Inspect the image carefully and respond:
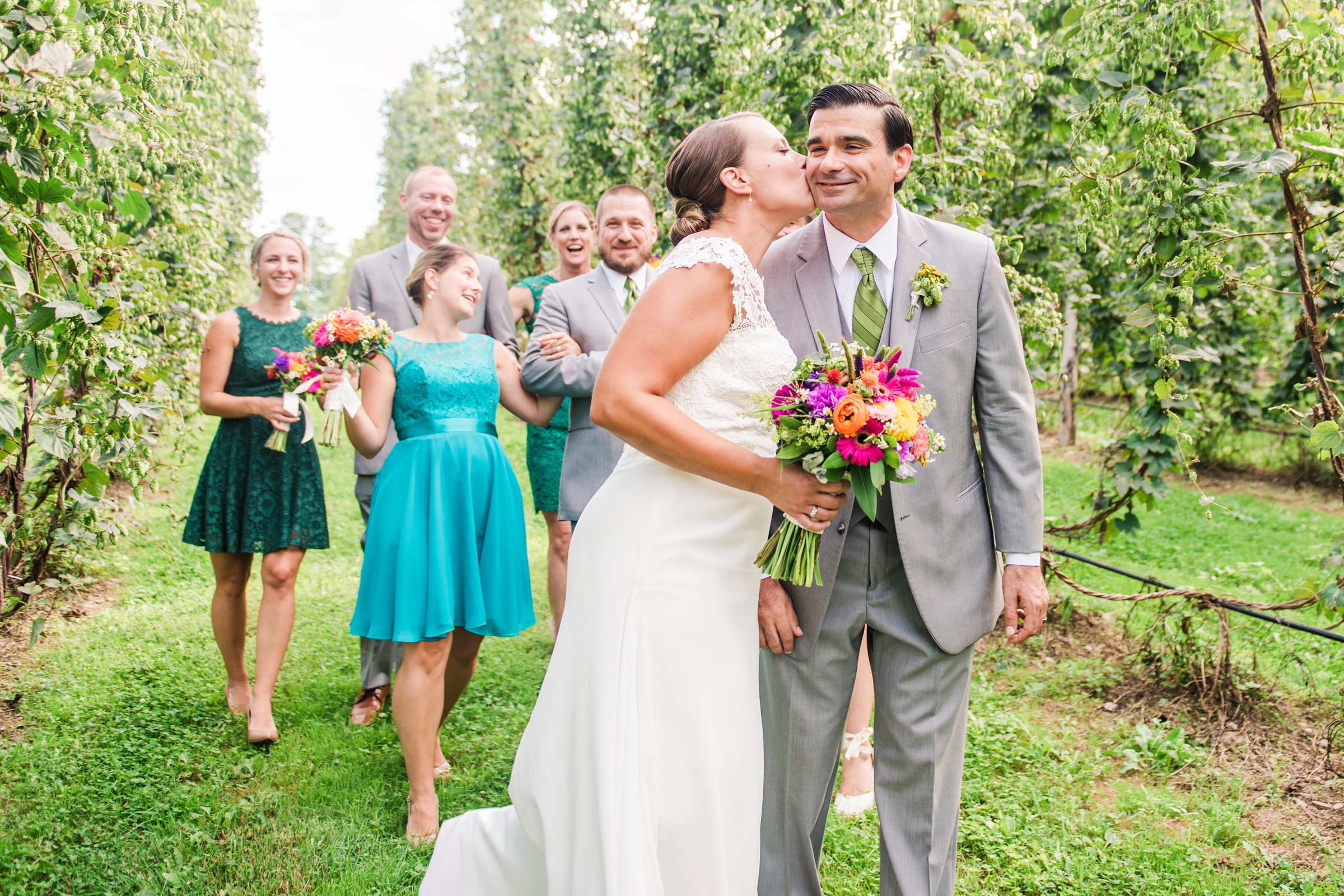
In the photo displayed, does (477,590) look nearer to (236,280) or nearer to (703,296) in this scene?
(703,296)

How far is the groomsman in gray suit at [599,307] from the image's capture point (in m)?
4.35

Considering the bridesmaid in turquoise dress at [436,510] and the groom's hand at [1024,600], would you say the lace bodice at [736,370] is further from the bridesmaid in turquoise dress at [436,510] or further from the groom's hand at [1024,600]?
the bridesmaid in turquoise dress at [436,510]

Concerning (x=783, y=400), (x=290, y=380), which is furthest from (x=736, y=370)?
(x=290, y=380)

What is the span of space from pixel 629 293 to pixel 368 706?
91.0 inches

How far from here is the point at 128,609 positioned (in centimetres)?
615

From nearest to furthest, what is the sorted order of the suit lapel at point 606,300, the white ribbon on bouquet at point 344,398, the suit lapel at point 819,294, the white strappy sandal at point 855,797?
the suit lapel at point 819,294, the white ribbon on bouquet at point 344,398, the white strappy sandal at point 855,797, the suit lapel at point 606,300

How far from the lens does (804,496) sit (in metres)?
2.12

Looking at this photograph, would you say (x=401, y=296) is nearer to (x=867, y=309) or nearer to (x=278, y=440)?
(x=278, y=440)

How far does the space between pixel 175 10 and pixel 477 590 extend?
227 cm

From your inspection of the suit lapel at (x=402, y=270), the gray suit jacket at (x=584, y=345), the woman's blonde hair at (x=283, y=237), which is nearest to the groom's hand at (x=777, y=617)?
the gray suit jacket at (x=584, y=345)

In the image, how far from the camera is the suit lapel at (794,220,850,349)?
249 centimetres

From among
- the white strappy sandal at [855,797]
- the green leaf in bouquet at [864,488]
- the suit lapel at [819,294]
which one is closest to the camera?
the green leaf in bouquet at [864,488]

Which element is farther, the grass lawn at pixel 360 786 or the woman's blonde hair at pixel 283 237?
the woman's blonde hair at pixel 283 237

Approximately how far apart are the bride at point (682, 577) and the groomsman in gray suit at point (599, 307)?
1.88 meters
